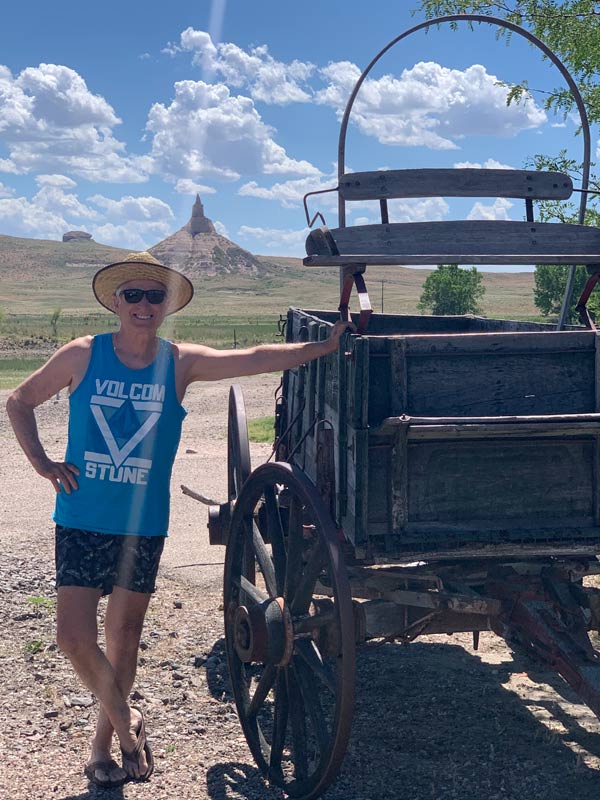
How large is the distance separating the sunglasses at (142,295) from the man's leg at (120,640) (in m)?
1.12

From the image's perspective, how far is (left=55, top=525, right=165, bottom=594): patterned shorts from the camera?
137 inches

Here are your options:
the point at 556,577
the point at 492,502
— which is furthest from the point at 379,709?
the point at 492,502

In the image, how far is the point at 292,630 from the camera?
3.52 metres

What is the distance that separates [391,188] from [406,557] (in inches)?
79.2

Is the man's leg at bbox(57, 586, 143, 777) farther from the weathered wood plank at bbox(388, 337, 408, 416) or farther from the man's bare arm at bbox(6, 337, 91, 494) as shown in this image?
the weathered wood plank at bbox(388, 337, 408, 416)

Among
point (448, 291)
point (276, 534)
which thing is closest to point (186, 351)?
point (276, 534)

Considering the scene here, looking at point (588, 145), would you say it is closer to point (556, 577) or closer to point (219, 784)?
point (556, 577)

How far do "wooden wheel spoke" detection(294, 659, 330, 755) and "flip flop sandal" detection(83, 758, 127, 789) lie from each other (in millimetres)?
790

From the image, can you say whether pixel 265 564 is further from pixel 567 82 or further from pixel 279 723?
pixel 567 82

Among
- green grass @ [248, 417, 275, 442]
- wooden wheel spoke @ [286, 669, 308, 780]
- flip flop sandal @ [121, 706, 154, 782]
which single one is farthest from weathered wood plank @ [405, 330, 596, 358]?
green grass @ [248, 417, 275, 442]

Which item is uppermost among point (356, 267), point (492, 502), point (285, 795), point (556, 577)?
point (356, 267)

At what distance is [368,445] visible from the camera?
3.25m

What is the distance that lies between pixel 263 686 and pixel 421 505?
3.49 feet

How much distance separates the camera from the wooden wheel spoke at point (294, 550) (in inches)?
143
